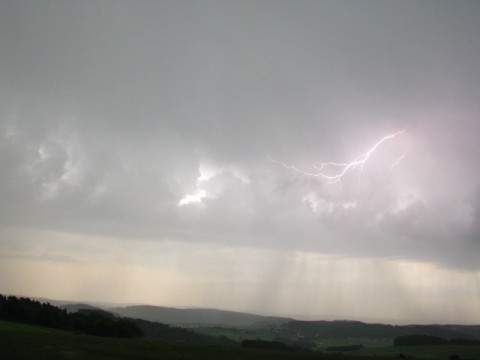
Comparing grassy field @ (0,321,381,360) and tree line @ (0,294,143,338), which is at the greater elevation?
grassy field @ (0,321,381,360)

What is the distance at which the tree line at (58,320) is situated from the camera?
235ft

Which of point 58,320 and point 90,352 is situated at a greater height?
point 90,352

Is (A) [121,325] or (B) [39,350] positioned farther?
(A) [121,325]

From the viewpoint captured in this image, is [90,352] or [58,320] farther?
[58,320]

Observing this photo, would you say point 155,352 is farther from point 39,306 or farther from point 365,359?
point 39,306

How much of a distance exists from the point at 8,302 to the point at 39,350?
5778 centimetres

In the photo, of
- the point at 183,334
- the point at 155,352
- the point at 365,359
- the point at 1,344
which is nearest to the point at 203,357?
the point at 155,352

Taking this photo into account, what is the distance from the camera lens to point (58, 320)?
2906 inches

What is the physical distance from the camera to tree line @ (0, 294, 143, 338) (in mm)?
71500

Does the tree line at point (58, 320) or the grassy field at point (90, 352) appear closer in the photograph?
the grassy field at point (90, 352)

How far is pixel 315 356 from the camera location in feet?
125

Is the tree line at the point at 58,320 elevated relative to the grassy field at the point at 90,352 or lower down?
lower down

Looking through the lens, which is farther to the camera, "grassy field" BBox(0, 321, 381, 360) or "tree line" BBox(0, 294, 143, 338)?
"tree line" BBox(0, 294, 143, 338)

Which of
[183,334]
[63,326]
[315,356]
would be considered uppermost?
[315,356]
